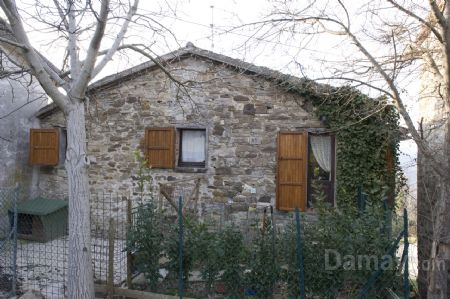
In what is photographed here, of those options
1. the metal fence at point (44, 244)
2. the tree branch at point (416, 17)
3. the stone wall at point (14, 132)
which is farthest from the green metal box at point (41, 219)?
the tree branch at point (416, 17)

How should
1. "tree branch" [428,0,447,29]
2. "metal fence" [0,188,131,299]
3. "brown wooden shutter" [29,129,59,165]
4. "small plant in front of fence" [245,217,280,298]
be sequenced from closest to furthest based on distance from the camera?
1. "tree branch" [428,0,447,29]
2. "small plant in front of fence" [245,217,280,298]
3. "metal fence" [0,188,131,299]
4. "brown wooden shutter" [29,129,59,165]

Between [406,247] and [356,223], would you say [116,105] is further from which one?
[406,247]

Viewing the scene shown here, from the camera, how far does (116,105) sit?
348 inches

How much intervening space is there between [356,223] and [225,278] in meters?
1.67

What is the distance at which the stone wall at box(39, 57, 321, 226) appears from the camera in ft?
26.4

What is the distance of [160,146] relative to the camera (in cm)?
842

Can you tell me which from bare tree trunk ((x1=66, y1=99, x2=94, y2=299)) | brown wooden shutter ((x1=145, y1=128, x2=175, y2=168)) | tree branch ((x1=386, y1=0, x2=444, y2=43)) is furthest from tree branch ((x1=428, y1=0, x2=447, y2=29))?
brown wooden shutter ((x1=145, y1=128, x2=175, y2=168))

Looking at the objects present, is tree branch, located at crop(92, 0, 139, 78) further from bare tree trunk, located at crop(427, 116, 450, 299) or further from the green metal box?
the green metal box

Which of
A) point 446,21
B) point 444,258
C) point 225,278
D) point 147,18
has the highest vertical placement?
point 147,18

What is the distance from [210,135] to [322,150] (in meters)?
2.32

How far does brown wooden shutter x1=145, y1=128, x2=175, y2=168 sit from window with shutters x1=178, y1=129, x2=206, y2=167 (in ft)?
0.90

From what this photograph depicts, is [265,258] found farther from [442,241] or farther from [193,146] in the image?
[193,146]

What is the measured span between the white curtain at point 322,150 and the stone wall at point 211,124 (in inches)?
11.5

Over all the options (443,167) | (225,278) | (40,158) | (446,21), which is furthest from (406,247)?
(40,158)
